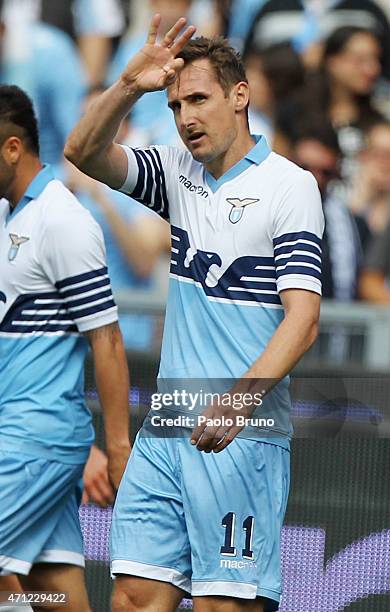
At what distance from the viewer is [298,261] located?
483 cm

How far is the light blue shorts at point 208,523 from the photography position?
4.90 metres

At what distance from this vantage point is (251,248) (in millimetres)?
4973

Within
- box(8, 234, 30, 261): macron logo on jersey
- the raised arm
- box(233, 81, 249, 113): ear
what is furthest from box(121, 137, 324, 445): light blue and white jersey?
box(8, 234, 30, 261): macron logo on jersey

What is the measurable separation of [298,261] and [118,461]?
1255 mm

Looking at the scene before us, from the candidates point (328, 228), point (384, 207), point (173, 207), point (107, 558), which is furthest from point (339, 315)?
point (173, 207)

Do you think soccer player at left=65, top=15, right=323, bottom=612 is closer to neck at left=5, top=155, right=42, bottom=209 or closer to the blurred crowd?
neck at left=5, top=155, right=42, bottom=209

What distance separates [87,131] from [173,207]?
46 cm

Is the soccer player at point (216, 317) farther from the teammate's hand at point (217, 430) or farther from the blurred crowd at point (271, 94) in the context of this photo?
the blurred crowd at point (271, 94)

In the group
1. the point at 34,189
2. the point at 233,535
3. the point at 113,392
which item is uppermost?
the point at 34,189

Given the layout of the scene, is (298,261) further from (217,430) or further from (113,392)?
(113,392)

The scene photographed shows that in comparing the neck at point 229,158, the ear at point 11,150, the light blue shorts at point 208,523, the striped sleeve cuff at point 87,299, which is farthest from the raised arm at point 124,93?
the light blue shorts at point 208,523

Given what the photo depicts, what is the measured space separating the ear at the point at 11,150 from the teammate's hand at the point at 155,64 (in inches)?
37.2

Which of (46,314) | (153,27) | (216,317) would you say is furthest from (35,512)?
(153,27)

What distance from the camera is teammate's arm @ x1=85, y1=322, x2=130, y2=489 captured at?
5.56 metres
